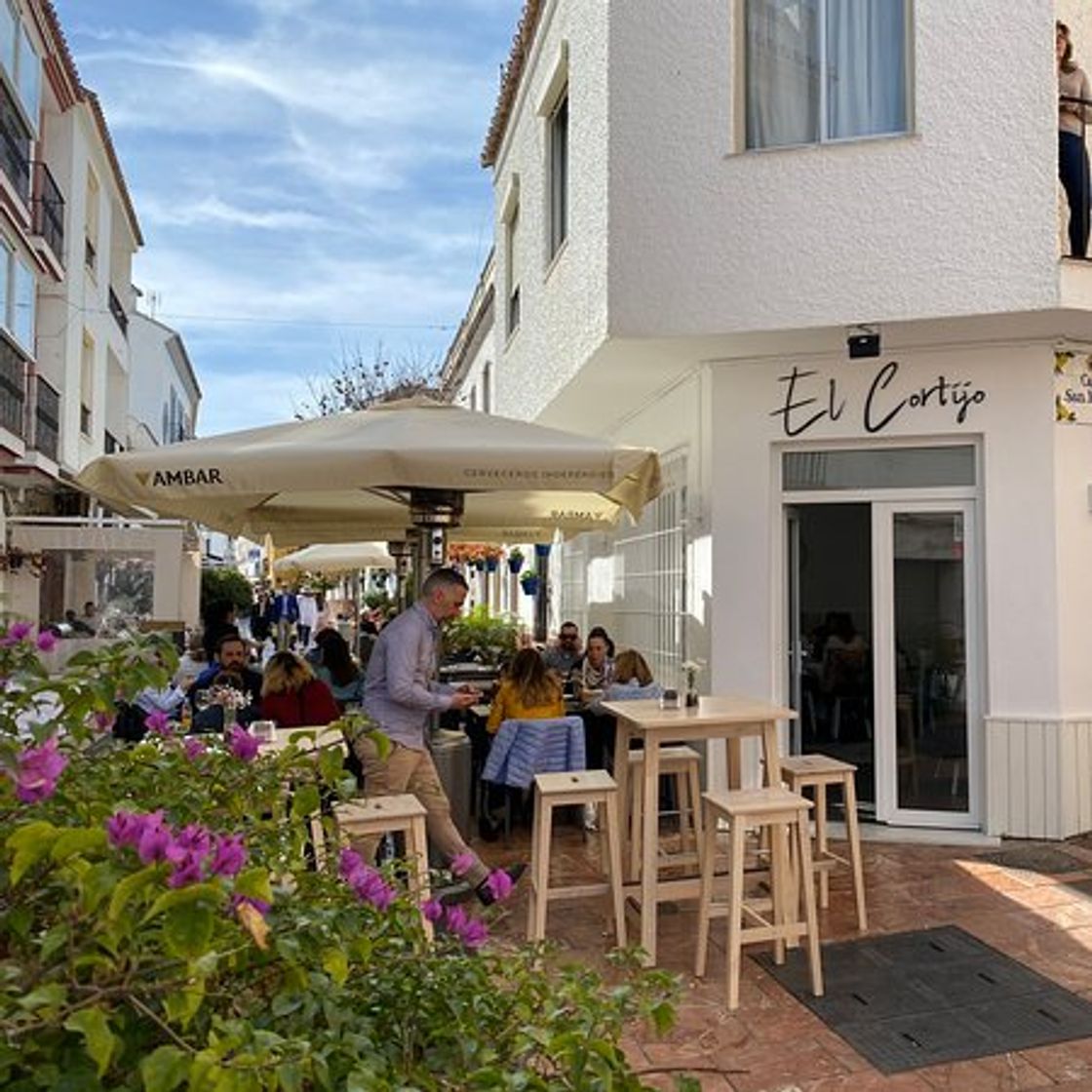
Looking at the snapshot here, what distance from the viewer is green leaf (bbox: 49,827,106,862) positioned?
4.04 feet

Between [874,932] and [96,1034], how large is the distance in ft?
17.0

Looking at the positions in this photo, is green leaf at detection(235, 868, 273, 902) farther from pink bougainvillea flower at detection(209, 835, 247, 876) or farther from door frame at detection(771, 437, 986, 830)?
door frame at detection(771, 437, 986, 830)

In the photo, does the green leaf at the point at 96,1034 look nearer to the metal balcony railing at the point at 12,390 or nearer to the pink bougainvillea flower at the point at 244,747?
the pink bougainvillea flower at the point at 244,747

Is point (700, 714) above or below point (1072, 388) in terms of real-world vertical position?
below

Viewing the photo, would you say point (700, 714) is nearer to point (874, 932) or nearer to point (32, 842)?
point (874, 932)

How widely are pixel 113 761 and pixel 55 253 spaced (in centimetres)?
1977

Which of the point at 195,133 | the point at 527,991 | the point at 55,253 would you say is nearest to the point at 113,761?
the point at 527,991

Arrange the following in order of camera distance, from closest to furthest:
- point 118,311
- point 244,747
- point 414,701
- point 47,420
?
point 244,747 → point 414,701 → point 47,420 → point 118,311

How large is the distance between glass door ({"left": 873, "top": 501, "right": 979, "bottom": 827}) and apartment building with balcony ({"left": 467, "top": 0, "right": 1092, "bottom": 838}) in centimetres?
2

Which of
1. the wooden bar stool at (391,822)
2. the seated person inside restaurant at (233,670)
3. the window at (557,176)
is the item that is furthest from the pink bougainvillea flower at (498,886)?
the window at (557,176)

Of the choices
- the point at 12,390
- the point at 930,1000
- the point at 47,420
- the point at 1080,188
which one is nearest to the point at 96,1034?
the point at 930,1000

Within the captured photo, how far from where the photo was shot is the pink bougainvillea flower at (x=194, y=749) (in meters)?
2.17

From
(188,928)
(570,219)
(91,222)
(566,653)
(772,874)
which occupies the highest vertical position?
(91,222)

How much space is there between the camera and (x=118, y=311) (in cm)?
2620
